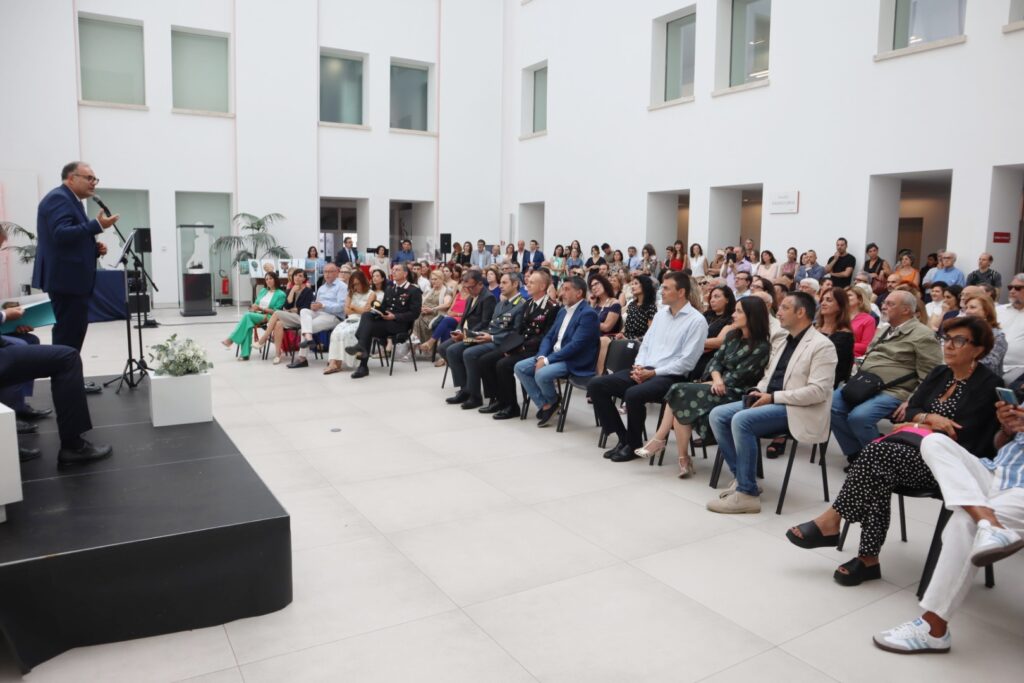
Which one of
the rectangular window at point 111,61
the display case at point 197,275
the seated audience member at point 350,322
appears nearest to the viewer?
the seated audience member at point 350,322

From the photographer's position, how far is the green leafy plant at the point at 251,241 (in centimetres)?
1711

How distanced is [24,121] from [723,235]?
555 inches

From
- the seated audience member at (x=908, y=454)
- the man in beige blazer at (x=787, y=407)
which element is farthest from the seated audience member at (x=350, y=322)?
the seated audience member at (x=908, y=454)

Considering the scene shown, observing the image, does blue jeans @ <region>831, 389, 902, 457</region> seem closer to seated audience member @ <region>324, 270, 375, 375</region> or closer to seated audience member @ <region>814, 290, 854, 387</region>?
seated audience member @ <region>814, 290, 854, 387</region>

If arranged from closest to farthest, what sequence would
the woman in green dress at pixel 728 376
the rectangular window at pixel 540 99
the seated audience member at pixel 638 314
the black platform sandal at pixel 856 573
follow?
the black platform sandal at pixel 856 573 → the woman in green dress at pixel 728 376 → the seated audience member at pixel 638 314 → the rectangular window at pixel 540 99

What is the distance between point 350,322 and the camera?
29.4 feet

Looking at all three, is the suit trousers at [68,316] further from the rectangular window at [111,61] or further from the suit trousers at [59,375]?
the rectangular window at [111,61]

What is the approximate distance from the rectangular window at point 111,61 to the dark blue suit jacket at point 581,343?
1439cm

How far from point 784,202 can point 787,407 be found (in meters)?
9.21

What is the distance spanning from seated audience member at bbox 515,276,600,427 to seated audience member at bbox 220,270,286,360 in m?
4.62

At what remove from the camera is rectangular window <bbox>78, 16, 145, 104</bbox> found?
15.9 meters

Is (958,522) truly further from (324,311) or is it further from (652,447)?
(324,311)

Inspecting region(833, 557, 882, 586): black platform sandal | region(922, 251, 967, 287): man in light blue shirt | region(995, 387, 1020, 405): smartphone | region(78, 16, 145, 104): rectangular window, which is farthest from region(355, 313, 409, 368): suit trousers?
region(78, 16, 145, 104): rectangular window

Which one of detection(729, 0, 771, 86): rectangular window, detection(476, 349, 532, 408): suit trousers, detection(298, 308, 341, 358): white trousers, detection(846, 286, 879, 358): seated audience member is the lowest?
detection(476, 349, 532, 408): suit trousers
